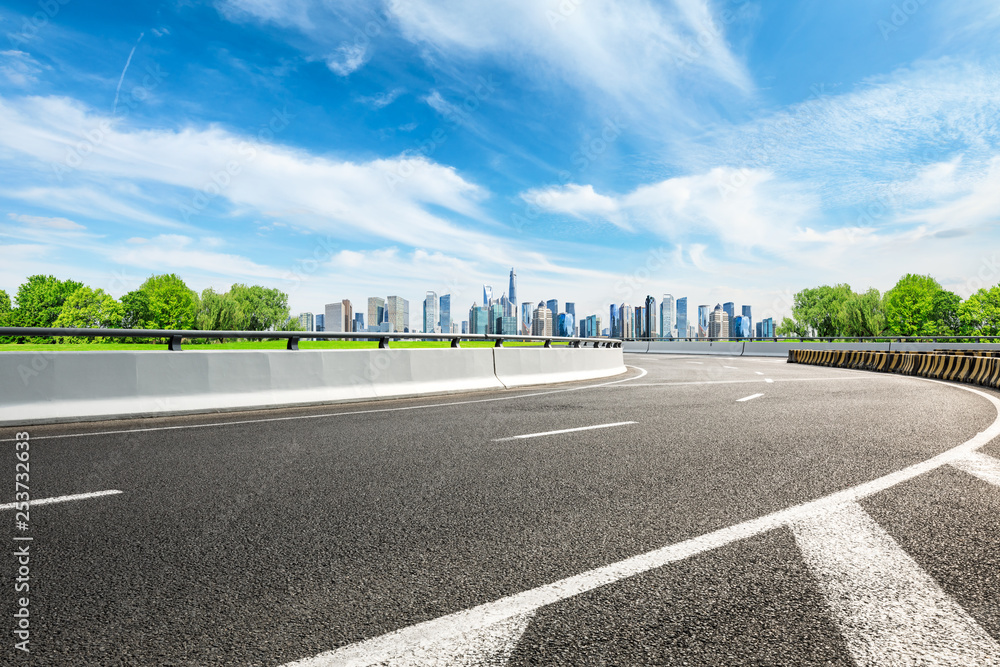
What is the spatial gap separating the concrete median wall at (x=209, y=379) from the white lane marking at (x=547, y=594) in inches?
328

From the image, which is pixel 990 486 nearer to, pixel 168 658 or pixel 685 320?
pixel 168 658

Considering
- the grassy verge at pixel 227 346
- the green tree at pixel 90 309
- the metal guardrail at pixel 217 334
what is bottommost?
the grassy verge at pixel 227 346

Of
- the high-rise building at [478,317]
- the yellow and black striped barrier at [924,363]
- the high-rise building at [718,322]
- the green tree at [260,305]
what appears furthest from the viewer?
the high-rise building at [718,322]

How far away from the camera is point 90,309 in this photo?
372 ft

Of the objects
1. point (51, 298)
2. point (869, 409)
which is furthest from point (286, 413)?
point (51, 298)

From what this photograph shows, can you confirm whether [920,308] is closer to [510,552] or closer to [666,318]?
[666,318]

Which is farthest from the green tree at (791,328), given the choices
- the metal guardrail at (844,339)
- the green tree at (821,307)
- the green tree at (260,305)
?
the green tree at (260,305)

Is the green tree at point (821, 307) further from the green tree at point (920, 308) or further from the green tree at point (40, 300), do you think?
the green tree at point (40, 300)

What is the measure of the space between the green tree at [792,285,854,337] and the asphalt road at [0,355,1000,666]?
12065 centimetres

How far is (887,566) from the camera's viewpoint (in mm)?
3195

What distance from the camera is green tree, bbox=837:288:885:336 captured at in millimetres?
102688

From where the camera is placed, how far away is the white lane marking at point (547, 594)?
2.32 metres

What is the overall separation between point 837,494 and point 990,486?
1467mm

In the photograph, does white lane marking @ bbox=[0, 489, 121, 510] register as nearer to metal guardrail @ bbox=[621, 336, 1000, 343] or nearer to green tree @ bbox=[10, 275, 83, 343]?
metal guardrail @ bbox=[621, 336, 1000, 343]
